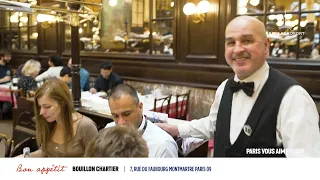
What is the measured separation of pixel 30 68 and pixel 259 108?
1.90 meters

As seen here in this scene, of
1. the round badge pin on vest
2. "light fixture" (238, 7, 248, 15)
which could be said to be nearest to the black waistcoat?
the round badge pin on vest

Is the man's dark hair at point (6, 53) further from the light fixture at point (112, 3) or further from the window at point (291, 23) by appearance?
the window at point (291, 23)

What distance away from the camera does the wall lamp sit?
2.76m

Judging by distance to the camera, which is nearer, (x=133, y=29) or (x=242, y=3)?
(x=242, y=3)

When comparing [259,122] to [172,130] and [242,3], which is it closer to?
[172,130]

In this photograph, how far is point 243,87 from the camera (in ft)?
2.94

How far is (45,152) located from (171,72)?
213cm

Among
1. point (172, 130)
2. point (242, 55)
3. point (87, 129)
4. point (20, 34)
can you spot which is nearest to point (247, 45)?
point (242, 55)

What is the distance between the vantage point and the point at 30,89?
2070 millimetres

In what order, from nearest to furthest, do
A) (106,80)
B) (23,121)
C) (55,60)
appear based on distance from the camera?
(23,121)
(55,60)
(106,80)

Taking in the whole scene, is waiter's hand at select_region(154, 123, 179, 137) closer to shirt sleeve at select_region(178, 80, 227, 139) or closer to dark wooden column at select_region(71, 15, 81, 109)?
shirt sleeve at select_region(178, 80, 227, 139)

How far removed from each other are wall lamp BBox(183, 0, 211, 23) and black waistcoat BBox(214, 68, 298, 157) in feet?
6.31
